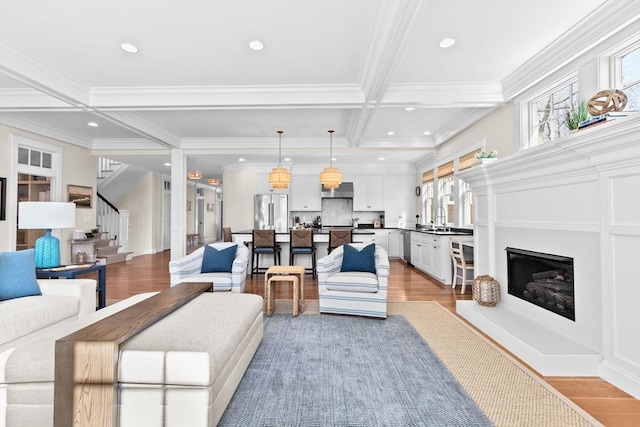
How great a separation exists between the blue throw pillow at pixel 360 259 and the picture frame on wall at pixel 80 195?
576 centimetres

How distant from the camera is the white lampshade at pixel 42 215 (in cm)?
326

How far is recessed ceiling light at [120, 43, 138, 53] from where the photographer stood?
3092 millimetres

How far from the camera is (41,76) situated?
3520 millimetres

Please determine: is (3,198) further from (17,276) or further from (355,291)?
(355,291)

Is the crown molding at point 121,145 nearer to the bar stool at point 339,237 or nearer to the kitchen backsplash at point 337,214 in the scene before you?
the kitchen backsplash at point 337,214

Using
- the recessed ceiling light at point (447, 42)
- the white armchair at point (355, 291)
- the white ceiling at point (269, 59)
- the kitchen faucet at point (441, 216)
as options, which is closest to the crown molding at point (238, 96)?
the white ceiling at point (269, 59)

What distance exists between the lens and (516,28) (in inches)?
110

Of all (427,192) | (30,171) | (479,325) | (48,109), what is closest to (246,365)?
(479,325)

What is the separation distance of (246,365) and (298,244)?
3.37 m

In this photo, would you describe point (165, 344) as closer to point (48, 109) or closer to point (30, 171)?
point (48, 109)

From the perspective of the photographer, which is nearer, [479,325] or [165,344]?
[165,344]

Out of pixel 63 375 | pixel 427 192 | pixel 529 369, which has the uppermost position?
pixel 427 192

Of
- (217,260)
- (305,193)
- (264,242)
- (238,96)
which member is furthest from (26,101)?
(305,193)

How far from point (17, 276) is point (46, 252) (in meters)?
0.95
